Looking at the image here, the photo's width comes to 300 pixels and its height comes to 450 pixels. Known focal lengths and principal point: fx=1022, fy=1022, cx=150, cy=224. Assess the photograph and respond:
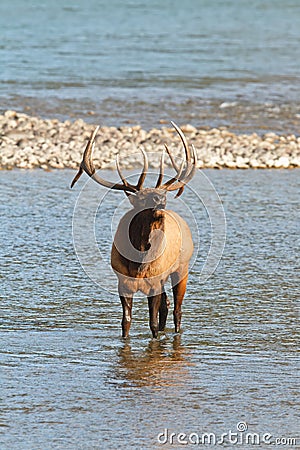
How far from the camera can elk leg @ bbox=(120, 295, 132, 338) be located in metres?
7.36

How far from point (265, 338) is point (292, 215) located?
4.29 m

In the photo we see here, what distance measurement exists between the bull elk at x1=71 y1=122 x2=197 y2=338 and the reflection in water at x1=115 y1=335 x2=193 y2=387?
0.18 metres

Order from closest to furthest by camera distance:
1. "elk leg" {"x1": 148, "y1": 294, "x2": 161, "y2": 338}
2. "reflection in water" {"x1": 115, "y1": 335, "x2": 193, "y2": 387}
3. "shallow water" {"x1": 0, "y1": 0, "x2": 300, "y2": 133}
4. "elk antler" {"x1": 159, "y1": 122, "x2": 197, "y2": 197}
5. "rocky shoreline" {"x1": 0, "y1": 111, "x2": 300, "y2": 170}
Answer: "reflection in water" {"x1": 115, "y1": 335, "x2": 193, "y2": 387}
"elk leg" {"x1": 148, "y1": 294, "x2": 161, "y2": 338}
"elk antler" {"x1": 159, "y1": 122, "x2": 197, "y2": 197}
"rocky shoreline" {"x1": 0, "y1": 111, "x2": 300, "y2": 170}
"shallow water" {"x1": 0, "y1": 0, "x2": 300, "y2": 133}

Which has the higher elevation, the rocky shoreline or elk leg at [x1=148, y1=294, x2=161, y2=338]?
the rocky shoreline

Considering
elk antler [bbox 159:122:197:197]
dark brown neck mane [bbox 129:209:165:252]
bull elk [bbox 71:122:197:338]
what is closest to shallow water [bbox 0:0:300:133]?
elk antler [bbox 159:122:197:197]

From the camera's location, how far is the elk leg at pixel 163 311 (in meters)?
7.76

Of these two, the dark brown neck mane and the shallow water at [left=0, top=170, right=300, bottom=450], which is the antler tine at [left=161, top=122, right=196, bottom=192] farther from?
the shallow water at [left=0, top=170, right=300, bottom=450]

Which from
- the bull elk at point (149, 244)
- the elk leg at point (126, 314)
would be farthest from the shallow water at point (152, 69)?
the elk leg at point (126, 314)

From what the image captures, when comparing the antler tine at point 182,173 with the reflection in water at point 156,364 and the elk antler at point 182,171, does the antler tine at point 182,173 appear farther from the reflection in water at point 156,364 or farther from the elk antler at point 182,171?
the reflection in water at point 156,364

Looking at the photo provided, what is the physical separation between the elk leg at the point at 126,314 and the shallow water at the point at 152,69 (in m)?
10.8

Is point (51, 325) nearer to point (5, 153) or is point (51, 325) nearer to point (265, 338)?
point (265, 338)

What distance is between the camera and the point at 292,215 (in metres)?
11.7

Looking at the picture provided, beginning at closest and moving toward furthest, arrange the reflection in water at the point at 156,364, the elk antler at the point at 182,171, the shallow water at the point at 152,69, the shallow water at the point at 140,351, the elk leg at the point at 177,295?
the shallow water at the point at 140,351, the reflection in water at the point at 156,364, the elk antler at the point at 182,171, the elk leg at the point at 177,295, the shallow water at the point at 152,69

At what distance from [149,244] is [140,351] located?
773 millimetres
